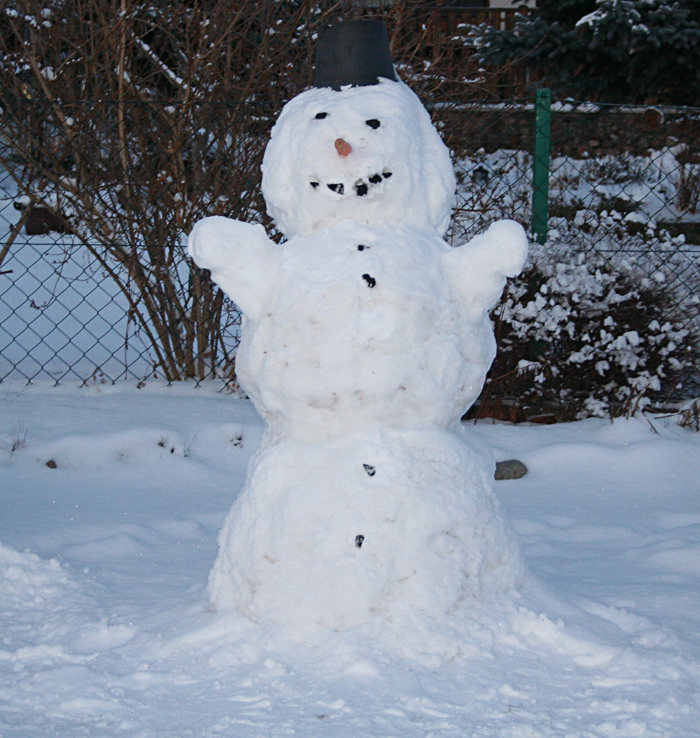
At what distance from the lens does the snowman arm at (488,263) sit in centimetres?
238

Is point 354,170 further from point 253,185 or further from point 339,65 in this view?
point 253,185

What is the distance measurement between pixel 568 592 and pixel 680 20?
812 cm

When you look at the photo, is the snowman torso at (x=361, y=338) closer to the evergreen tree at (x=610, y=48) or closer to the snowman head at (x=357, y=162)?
the snowman head at (x=357, y=162)

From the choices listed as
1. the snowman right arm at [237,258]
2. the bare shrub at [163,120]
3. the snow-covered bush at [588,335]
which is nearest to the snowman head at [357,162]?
the snowman right arm at [237,258]

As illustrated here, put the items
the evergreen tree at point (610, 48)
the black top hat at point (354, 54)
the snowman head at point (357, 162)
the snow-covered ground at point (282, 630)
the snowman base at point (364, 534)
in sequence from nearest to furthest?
the snow-covered ground at point (282, 630) → the snowman base at point (364, 534) → the snowman head at point (357, 162) → the black top hat at point (354, 54) → the evergreen tree at point (610, 48)

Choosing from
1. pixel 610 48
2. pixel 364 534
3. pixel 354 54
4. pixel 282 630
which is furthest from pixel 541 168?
pixel 610 48

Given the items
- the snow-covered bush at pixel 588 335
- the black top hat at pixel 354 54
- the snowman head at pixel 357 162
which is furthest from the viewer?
the snow-covered bush at pixel 588 335

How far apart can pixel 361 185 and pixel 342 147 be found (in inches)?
4.4

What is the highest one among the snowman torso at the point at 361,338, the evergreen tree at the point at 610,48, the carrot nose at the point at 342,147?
the evergreen tree at the point at 610,48

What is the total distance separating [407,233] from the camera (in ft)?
7.85

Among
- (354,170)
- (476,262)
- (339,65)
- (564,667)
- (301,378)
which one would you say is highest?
(339,65)

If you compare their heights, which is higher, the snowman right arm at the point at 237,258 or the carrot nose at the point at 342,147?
the carrot nose at the point at 342,147

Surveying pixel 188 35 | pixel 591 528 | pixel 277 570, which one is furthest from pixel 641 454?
pixel 188 35

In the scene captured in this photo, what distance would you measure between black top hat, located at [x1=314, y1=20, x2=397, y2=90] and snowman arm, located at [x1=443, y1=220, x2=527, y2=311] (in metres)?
0.56
